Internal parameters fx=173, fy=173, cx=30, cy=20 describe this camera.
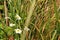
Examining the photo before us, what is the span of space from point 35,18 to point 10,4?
322 millimetres

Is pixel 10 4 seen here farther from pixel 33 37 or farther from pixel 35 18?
pixel 33 37

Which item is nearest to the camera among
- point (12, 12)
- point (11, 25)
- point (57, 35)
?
point (57, 35)

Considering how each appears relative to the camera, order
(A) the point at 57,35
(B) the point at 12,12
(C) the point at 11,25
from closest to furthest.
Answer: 1. (A) the point at 57,35
2. (C) the point at 11,25
3. (B) the point at 12,12

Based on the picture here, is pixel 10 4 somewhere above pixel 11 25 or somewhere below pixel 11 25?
above

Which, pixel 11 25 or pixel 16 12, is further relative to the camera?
pixel 16 12

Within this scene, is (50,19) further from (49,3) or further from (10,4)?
(10,4)

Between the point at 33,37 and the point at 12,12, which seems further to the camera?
the point at 12,12

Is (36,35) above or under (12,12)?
under

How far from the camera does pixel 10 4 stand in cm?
169

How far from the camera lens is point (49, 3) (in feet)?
5.45

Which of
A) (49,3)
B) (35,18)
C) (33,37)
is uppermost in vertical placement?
(49,3)

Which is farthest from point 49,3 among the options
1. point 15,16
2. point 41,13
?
point 15,16

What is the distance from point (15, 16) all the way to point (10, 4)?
0.21 metres

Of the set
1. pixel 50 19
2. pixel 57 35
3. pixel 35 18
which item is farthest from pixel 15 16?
pixel 57 35
